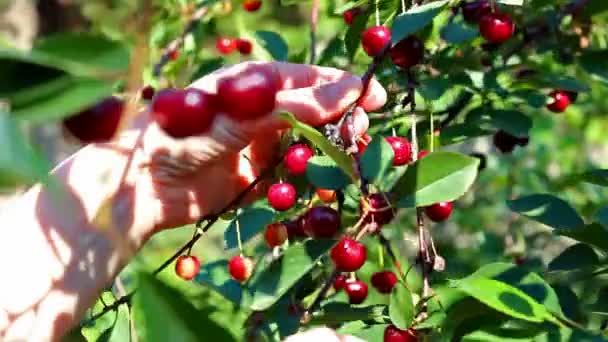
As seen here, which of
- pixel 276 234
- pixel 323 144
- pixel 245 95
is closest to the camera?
pixel 245 95

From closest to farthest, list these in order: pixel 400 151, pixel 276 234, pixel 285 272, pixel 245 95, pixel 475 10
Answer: pixel 245 95 < pixel 285 272 < pixel 400 151 < pixel 276 234 < pixel 475 10

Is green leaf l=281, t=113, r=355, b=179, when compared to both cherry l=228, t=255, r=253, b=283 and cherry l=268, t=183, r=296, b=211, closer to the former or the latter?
cherry l=268, t=183, r=296, b=211

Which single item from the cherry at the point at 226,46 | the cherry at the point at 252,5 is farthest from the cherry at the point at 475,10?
the cherry at the point at 226,46

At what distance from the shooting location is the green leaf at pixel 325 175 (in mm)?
957

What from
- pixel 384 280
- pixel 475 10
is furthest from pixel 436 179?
pixel 475 10

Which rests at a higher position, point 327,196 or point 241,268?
point 327,196

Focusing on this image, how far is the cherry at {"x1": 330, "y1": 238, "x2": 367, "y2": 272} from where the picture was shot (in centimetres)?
102

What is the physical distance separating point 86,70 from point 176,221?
0.82m

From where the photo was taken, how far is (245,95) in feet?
2.50

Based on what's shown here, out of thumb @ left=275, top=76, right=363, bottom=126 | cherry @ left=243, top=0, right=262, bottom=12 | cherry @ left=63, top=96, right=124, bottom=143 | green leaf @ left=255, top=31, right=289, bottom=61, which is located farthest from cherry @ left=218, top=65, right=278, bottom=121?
cherry @ left=243, top=0, right=262, bottom=12

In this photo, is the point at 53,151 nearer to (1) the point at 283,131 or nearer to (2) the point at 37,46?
(1) the point at 283,131

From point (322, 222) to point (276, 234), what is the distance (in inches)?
7.9

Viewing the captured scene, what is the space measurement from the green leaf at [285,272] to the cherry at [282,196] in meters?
0.07

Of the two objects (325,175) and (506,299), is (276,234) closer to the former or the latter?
(325,175)
